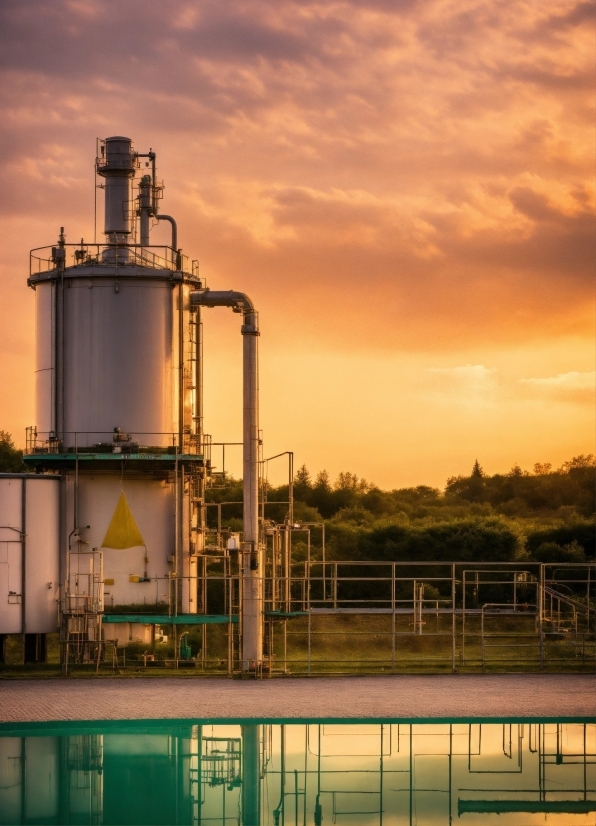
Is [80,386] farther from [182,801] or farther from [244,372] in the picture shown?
[182,801]

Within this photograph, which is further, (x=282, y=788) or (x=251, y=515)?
(x=251, y=515)

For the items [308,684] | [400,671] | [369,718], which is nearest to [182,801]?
[369,718]

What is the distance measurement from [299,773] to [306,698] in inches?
245

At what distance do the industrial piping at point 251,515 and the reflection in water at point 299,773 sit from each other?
6.45 metres

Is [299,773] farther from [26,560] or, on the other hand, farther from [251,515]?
[26,560]

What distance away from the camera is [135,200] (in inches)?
1299

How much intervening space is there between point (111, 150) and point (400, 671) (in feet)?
46.5

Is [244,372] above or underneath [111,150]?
underneath

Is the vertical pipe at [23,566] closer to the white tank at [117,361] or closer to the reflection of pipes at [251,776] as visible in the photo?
the white tank at [117,361]

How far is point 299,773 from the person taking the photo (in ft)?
56.7

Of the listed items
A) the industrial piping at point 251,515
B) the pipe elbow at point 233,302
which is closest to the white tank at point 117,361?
the pipe elbow at point 233,302

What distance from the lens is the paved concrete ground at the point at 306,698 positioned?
70.7ft

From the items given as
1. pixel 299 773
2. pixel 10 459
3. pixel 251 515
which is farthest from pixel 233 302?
pixel 10 459

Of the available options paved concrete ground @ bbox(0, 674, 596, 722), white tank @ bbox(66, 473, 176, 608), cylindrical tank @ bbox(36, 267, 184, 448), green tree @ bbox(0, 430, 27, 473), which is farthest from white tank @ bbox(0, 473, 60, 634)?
green tree @ bbox(0, 430, 27, 473)
